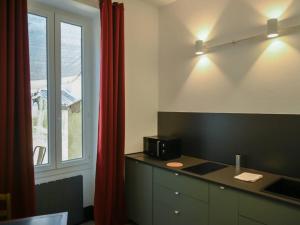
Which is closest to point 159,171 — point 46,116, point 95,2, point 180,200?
point 180,200

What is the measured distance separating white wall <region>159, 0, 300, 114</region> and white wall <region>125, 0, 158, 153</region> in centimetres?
13

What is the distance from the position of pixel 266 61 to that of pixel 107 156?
198cm

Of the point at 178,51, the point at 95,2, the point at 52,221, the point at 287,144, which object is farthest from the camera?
the point at 178,51

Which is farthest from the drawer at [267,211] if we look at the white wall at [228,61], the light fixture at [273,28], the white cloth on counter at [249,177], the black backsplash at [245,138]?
the light fixture at [273,28]

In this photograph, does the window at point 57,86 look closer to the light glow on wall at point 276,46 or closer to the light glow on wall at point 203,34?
the light glow on wall at point 203,34

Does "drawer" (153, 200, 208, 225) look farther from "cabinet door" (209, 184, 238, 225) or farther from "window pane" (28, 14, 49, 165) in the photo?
"window pane" (28, 14, 49, 165)

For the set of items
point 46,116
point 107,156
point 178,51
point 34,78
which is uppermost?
point 178,51

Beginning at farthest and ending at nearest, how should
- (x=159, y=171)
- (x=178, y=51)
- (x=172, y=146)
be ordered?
(x=178, y=51)
(x=172, y=146)
(x=159, y=171)

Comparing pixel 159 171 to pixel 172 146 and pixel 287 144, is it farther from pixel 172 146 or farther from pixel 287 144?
pixel 287 144

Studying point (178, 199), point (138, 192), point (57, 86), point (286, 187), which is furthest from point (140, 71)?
point (286, 187)

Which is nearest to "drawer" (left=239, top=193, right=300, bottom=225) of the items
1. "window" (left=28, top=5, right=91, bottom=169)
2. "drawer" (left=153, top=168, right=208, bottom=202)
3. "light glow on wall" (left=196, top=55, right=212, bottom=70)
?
"drawer" (left=153, top=168, right=208, bottom=202)

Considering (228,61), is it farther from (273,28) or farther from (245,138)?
(245,138)

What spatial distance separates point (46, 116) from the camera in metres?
2.56

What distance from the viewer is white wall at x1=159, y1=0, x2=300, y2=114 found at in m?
2.06
